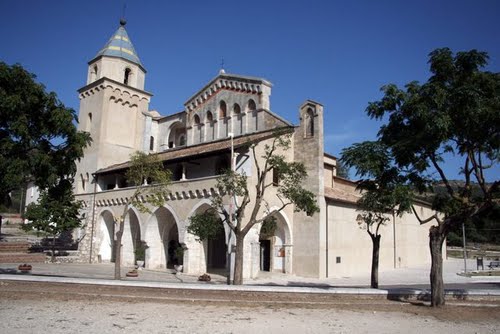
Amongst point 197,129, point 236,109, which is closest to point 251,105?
point 236,109

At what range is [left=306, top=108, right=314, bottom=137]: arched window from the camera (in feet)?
83.8

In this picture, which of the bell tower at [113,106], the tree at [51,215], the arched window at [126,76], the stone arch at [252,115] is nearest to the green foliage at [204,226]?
the stone arch at [252,115]

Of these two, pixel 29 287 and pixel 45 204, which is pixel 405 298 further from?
pixel 45 204

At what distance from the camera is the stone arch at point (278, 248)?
82.0ft

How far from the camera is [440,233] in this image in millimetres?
12242

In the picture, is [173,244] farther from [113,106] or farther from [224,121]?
[113,106]

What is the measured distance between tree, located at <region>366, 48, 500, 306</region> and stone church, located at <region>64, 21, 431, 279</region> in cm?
914

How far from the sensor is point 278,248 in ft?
84.5

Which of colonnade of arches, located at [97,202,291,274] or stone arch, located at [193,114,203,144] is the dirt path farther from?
stone arch, located at [193,114,203,144]

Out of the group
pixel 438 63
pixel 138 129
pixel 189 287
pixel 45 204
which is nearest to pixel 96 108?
pixel 138 129

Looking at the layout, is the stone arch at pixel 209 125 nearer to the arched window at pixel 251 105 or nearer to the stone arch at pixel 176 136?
the arched window at pixel 251 105

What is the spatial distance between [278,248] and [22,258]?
60.4ft

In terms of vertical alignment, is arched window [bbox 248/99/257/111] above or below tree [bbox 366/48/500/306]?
above

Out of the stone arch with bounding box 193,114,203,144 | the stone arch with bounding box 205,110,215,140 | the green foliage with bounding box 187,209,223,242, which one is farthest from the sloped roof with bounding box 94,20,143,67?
the green foliage with bounding box 187,209,223,242
